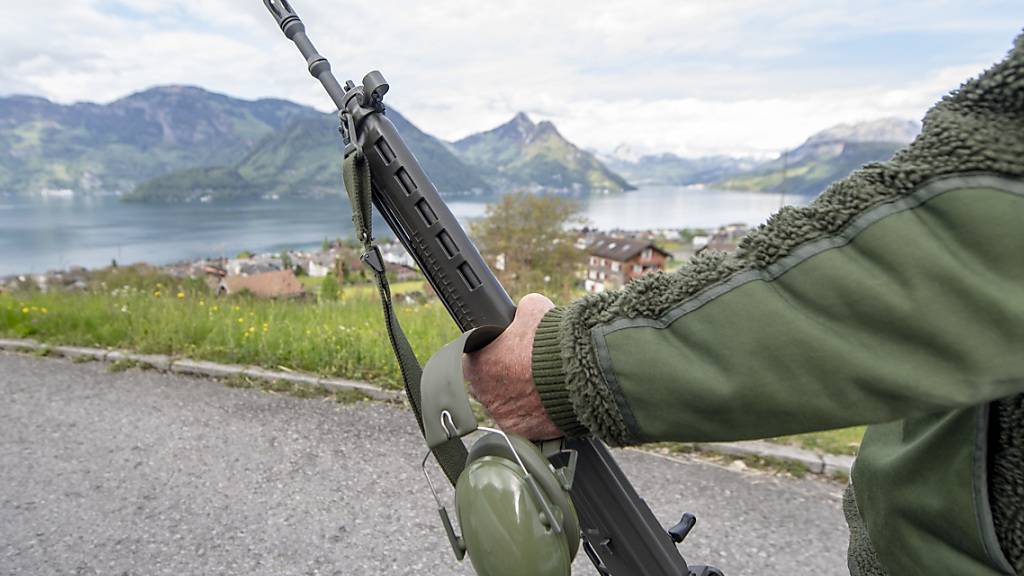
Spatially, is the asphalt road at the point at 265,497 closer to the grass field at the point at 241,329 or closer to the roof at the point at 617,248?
the grass field at the point at 241,329

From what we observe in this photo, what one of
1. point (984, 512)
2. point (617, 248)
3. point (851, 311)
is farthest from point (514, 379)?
point (617, 248)

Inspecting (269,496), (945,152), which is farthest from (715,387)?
(269,496)

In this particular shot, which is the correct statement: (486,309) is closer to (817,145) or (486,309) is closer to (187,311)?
(187,311)

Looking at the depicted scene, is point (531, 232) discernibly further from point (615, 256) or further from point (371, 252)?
point (371, 252)

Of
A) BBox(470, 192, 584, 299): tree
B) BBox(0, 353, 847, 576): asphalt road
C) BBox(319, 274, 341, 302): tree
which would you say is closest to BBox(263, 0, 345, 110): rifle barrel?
BBox(0, 353, 847, 576): asphalt road

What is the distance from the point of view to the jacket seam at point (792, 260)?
71 centimetres

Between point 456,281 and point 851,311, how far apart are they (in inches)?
37.9

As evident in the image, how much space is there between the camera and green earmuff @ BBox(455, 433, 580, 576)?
109cm

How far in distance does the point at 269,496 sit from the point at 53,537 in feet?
3.60

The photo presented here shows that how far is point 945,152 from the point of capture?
745 millimetres

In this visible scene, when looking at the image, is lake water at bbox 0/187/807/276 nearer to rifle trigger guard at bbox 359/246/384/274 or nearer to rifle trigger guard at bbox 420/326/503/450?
rifle trigger guard at bbox 359/246/384/274

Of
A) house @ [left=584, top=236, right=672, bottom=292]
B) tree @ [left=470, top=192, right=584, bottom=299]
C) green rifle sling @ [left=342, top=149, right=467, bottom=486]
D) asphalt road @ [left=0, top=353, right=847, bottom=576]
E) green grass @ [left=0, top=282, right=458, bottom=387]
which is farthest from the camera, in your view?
house @ [left=584, top=236, right=672, bottom=292]

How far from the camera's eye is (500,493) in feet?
3.64

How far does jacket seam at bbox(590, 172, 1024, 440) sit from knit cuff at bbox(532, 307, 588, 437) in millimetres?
95
